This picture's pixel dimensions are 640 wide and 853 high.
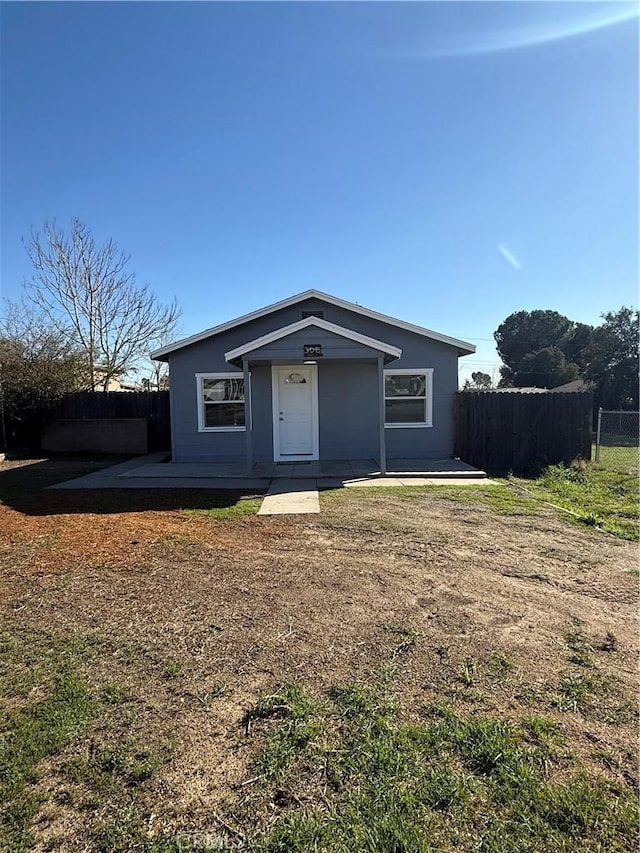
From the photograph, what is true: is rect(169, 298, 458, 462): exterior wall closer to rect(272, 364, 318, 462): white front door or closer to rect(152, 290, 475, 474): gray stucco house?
rect(152, 290, 475, 474): gray stucco house

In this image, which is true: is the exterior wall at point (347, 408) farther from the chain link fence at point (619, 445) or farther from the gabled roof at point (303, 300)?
the chain link fence at point (619, 445)

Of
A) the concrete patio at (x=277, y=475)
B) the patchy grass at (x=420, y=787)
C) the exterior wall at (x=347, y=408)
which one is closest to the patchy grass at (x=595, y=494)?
the concrete patio at (x=277, y=475)

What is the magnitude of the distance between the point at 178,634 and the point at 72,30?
422 inches

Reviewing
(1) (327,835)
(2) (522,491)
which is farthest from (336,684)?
(2) (522,491)

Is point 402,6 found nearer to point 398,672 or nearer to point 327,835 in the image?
point 398,672

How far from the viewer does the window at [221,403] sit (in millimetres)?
12125

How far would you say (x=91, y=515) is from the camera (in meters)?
6.96

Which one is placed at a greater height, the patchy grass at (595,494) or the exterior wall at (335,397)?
the exterior wall at (335,397)

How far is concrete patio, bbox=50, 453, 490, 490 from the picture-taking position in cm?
941

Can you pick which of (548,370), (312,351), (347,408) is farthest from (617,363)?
(312,351)

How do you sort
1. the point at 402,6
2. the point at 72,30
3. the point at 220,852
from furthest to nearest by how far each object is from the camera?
the point at 72,30, the point at 402,6, the point at 220,852

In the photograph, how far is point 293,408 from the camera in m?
11.9

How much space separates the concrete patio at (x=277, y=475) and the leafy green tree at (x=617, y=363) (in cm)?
2565

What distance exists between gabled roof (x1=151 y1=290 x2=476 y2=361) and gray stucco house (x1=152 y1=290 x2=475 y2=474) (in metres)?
0.03
